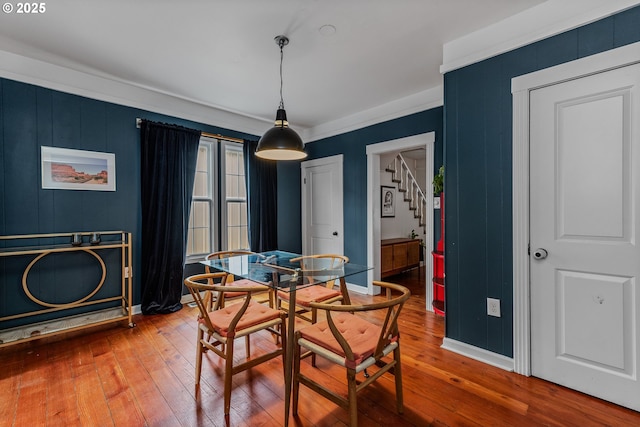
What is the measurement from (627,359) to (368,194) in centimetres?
293

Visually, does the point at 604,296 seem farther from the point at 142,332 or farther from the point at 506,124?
the point at 142,332

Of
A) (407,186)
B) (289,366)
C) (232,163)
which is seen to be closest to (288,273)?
(289,366)

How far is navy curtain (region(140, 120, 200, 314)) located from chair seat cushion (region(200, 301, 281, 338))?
1.86 meters

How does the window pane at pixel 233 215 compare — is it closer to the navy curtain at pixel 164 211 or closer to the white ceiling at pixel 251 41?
the navy curtain at pixel 164 211

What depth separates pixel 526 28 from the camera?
2.12 m

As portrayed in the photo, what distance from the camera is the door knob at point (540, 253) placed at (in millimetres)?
2062

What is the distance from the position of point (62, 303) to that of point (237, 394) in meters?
2.34

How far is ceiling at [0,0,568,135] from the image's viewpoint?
2076 millimetres

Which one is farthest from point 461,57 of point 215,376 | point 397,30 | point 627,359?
point 215,376

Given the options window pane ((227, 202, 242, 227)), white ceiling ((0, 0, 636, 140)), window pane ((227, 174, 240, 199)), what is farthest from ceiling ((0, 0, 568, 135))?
window pane ((227, 202, 242, 227))

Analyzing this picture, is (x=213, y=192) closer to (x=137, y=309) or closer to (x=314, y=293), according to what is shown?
(x=137, y=309)

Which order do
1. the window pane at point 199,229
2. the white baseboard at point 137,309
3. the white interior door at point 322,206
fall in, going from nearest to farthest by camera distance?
the white baseboard at point 137,309 < the window pane at point 199,229 < the white interior door at point 322,206

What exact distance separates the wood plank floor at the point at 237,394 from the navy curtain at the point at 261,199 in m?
2.04

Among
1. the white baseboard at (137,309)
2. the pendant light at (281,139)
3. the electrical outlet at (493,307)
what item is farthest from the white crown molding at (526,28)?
the white baseboard at (137,309)
